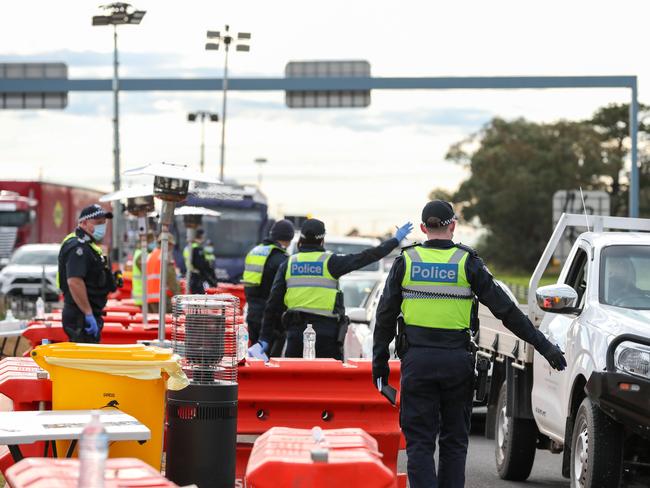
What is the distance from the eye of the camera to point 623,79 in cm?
3562

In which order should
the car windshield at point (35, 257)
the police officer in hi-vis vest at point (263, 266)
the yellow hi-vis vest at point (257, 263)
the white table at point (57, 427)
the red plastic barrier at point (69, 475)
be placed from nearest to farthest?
1. the red plastic barrier at point (69, 475)
2. the white table at point (57, 427)
3. the police officer in hi-vis vest at point (263, 266)
4. the yellow hi-vis vest at point (257, 263)
5. the car windshield at point (35, 257)

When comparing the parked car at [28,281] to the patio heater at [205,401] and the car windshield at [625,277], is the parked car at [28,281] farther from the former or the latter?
the patio heater at [205,401]

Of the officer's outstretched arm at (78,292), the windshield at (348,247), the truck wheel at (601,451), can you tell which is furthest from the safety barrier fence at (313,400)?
the windshield at (348,247)

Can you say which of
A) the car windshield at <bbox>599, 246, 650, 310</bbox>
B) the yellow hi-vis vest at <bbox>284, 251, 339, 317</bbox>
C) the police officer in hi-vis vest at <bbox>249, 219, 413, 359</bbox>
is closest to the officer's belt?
the car windshield at <bbox>599, 246, 650, 310</bbox>

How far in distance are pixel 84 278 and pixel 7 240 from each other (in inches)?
1539

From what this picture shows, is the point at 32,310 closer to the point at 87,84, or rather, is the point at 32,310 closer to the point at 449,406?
the point at 87,84

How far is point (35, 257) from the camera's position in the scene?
1602 inches

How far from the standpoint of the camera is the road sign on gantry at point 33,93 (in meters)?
44.2

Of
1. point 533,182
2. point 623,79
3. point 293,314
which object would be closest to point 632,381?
point 293,314

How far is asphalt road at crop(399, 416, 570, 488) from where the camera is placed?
11.7m

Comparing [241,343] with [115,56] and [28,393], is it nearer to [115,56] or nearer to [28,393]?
[28,393]

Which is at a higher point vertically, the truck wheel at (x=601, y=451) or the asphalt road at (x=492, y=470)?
the truck wheel at (x=601, y=451)

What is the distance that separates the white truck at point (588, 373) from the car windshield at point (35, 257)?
28900mm

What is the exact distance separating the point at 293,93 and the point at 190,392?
36035 mm
